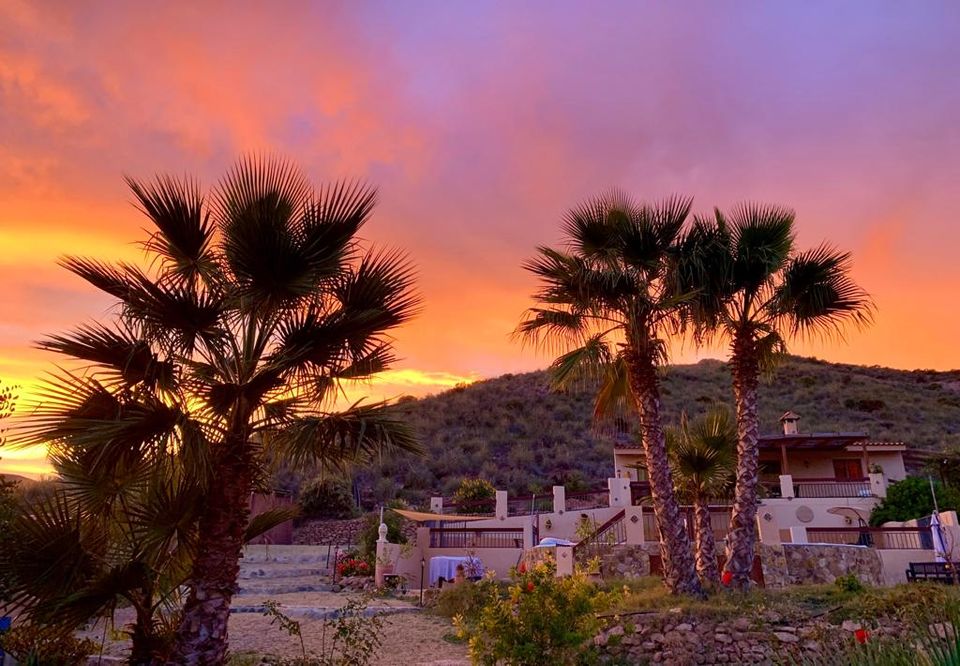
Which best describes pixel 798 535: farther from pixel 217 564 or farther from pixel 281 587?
pixel 281 587

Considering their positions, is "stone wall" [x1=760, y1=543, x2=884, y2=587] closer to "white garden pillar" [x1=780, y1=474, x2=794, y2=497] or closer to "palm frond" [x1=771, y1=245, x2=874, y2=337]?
"palm frond" [x1=771, y1=245, x2=874, y2=337]

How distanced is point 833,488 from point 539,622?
21628 mm

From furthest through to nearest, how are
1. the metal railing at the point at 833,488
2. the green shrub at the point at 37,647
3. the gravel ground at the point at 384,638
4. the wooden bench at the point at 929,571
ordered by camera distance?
1. the metal railing at the point at 833,488
2. the wooden bench at the point at 929,571
3. the gravel ground at the point at 384,638
4. the green shrub at the point at 37,647

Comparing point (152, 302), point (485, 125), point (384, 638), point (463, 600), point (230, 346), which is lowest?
point (384, 638)

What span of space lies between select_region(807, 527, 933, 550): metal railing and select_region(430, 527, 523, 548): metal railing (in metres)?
9.17

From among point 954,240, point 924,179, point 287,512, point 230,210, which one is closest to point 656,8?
point 924,179

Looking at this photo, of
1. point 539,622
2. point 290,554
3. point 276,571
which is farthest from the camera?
point 290,554

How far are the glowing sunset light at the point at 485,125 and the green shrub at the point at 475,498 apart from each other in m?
11.0

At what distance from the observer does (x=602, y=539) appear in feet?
59.4

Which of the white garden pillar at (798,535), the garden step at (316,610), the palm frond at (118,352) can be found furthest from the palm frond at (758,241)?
the garden step at (316,610)

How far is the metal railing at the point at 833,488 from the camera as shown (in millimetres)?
24078

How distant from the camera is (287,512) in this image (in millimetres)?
8875

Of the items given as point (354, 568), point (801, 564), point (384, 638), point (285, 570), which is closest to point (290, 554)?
point (285, 570)

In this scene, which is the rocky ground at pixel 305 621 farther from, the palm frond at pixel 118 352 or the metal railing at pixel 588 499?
the metal railing at pixel 588 499
